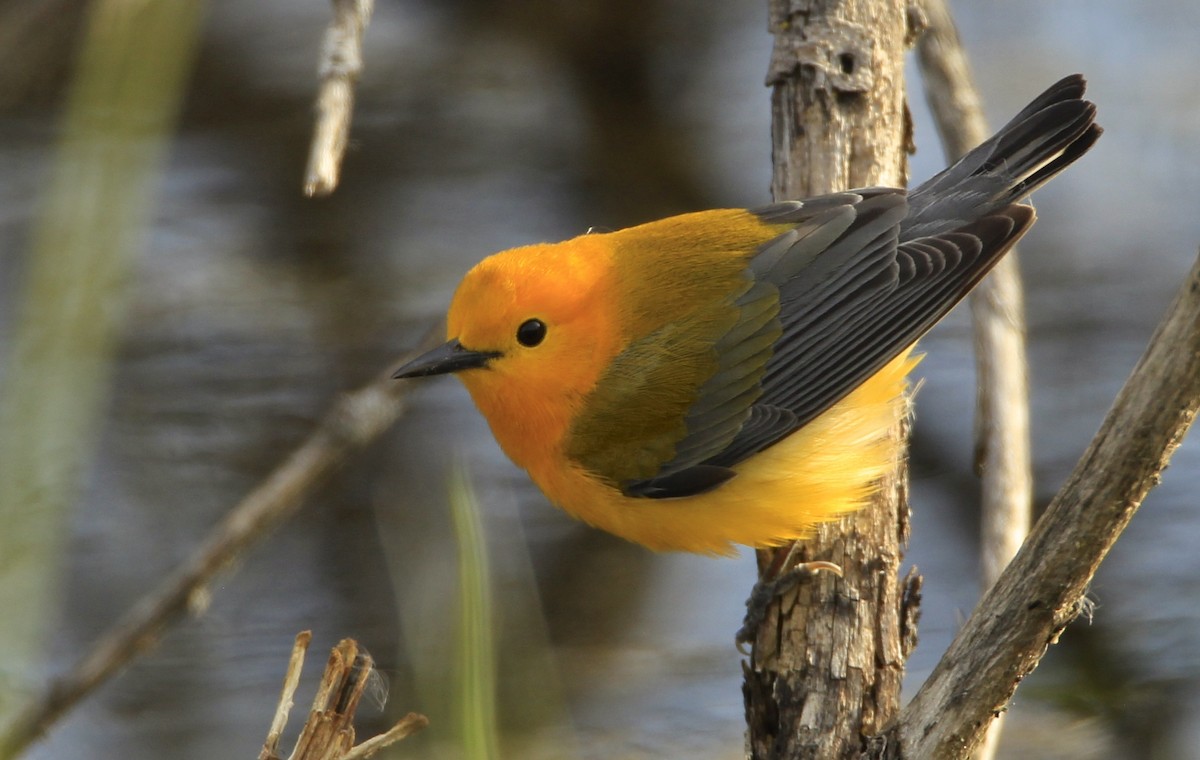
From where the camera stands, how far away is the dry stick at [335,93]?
6.89 feet

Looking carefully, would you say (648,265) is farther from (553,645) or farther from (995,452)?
(553,645)

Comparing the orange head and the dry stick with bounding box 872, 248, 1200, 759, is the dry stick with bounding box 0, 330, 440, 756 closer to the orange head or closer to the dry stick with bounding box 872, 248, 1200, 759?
the orange head

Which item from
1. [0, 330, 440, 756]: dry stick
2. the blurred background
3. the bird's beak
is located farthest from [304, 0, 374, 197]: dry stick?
the blurred background

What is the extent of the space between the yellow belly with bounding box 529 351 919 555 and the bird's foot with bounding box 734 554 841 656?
0.33ft

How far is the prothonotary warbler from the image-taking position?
3.30 metres

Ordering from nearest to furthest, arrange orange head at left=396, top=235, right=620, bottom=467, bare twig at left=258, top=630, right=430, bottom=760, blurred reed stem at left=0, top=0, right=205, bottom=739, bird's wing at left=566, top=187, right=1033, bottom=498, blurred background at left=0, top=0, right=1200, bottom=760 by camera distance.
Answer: blurred reed stem at left=0, top=0, right=205, bottom=739, bare twig at left=258, top=630, right=430, bottom=760, orange head at left=396, top=235, right=620, bottom=467, bird's wing at left=566, top=187, right=1033, bottom=498, blurred background at left=0, top=0, right=1200, bottom=760

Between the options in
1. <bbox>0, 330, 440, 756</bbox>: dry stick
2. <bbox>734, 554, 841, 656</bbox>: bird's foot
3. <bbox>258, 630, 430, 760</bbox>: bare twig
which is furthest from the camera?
<bbox>734, 554, 841, 656</bbox>: bird's foot

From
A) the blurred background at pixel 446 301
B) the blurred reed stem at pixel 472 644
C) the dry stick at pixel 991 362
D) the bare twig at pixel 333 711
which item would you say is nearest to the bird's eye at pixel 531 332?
the dry stick at pixel 991 362

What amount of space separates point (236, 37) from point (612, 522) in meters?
3.92

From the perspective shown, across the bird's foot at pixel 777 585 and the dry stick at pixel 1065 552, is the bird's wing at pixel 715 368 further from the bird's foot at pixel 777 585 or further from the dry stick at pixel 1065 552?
the dry stick at pixel 1065 552

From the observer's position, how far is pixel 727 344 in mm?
3500

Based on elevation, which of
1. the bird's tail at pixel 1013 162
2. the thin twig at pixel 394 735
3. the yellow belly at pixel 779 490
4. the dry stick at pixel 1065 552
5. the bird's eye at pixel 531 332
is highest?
the bird's tail at pixel 1013 162

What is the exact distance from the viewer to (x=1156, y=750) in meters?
4.63

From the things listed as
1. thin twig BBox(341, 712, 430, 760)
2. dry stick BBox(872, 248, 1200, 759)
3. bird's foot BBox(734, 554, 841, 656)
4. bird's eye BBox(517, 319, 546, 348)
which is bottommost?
thin twig BBox(341, 712, 430, 760)
